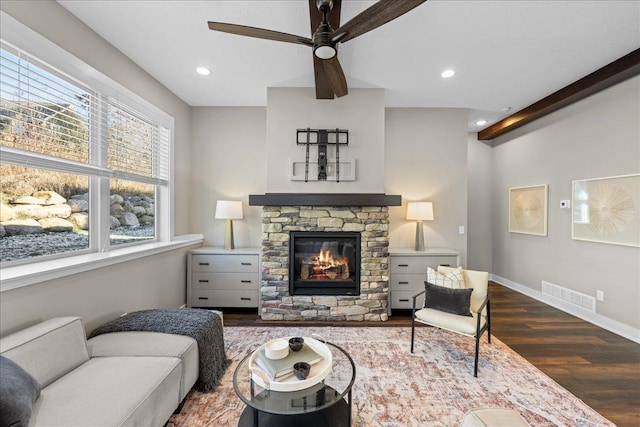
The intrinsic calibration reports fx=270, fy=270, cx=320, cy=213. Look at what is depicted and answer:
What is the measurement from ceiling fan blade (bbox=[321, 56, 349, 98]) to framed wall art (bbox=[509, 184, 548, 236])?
11.3 feet

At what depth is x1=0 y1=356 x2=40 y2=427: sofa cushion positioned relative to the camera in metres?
1.05

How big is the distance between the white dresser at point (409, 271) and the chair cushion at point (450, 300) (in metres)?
0.85

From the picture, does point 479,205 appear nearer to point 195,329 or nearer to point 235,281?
point 235,281

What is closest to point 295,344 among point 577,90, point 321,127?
point 321,127

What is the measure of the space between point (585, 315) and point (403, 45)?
382cm

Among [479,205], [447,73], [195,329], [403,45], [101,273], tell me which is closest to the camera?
[195,329]

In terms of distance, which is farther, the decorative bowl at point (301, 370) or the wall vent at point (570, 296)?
the wall vent at point (570, 296)

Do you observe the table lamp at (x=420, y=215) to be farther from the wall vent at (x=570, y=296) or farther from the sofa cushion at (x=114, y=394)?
the sofa cushion at (x=114, y=394)

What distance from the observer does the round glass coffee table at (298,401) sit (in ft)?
4.41

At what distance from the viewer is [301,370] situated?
1.50 meters

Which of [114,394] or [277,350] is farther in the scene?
[277,350]

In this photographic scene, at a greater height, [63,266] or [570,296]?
[63,266]

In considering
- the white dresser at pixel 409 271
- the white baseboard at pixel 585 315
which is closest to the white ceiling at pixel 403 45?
the white dresser at pixel 409 271

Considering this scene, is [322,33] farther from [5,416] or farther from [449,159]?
[449,159]
